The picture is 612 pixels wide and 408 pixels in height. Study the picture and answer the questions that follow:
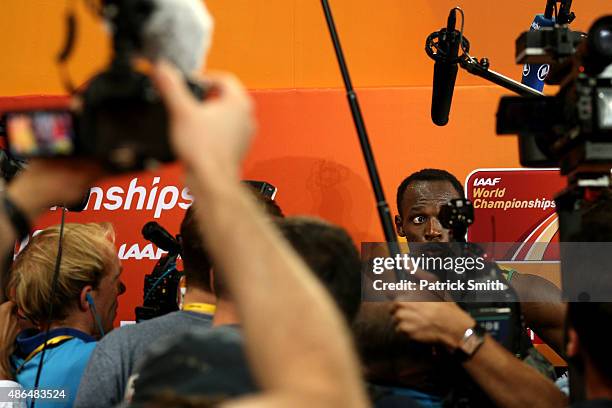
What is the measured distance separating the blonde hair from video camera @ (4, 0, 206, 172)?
1.57 m

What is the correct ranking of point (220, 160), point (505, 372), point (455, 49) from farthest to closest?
point (455, 49)
point (505, 372)
point (220, 160)

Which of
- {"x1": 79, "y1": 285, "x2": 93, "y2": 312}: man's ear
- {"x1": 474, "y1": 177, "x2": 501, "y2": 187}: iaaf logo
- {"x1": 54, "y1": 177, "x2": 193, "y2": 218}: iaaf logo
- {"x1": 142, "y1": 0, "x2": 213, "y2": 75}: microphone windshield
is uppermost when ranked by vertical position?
{"x1": 142, "y1": 0, "x2": 213, "y2": 75}: microphone windshield

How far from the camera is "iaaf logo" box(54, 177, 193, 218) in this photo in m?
3.42

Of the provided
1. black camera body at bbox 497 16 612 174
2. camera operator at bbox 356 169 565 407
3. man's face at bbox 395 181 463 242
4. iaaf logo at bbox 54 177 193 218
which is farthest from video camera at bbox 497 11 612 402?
iaaf logo at bbox 54 177 193 218

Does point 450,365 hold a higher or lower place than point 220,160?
lower

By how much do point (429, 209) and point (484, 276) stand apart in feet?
4.08

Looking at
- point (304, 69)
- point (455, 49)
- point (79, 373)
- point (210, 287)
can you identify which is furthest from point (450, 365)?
point (304, 69)

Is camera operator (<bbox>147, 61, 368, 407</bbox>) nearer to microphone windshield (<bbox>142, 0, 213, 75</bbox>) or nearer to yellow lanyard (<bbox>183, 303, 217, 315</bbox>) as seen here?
microphone windshield (<bbox>142, 0, 213, 75</bbox>)

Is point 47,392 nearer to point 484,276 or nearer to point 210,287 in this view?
point 210,287

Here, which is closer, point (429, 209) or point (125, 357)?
point (125, 357)

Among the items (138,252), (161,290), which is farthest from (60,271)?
(138,252)

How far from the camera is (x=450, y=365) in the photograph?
1.91 metres

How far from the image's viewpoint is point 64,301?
2.52m

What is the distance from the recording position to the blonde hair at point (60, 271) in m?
2.47
